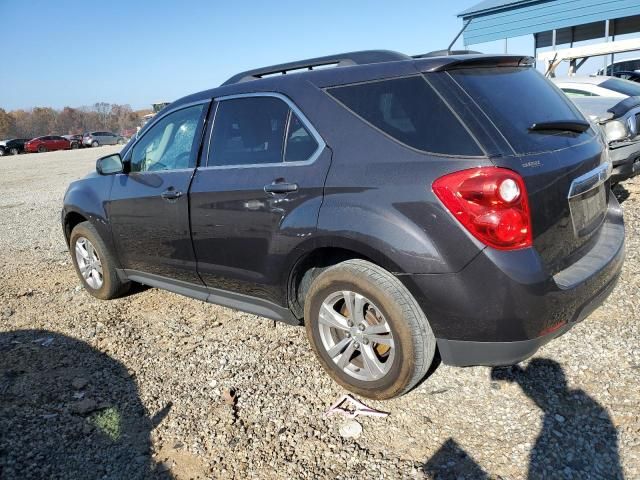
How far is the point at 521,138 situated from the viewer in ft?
8.28

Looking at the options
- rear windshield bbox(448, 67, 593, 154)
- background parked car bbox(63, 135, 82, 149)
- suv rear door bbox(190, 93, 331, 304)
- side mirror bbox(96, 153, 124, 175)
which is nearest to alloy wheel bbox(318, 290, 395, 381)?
A: suv rear door bbox(190, 93, 331, 304)

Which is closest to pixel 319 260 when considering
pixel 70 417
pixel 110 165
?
pixel 70 417

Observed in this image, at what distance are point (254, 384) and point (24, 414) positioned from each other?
1304 mm

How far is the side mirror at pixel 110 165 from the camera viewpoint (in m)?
4.25

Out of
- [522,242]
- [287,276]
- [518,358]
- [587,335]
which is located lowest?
[587,335]

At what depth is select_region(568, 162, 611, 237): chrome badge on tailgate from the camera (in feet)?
8.71

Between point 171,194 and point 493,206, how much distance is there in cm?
224

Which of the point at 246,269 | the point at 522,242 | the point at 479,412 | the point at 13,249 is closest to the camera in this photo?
the point at 522,242

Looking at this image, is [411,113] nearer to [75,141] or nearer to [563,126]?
[563,126]

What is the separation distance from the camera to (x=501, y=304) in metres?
2.37

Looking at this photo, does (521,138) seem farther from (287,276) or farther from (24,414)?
(24,414)

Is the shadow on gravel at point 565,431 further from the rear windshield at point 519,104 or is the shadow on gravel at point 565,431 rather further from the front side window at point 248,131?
the front side window at point 248,131

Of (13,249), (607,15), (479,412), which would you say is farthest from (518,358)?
(607,15)

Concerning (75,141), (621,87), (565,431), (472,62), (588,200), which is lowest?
(75,141)
